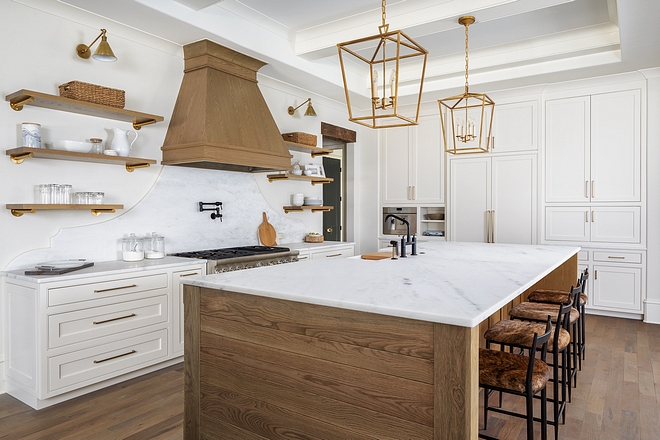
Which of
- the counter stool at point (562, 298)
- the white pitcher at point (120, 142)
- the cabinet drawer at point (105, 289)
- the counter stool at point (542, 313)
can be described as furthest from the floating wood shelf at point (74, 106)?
the counter stool at point (562, 298)

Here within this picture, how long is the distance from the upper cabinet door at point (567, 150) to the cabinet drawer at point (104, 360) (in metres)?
4.63

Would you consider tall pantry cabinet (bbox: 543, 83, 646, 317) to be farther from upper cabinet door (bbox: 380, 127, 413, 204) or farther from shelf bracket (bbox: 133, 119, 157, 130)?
shelf bracket (bbox: 133, 119, 157, 130)

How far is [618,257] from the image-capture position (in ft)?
16.6

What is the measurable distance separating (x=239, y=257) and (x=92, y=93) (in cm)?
169

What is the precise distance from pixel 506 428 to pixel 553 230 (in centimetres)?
350

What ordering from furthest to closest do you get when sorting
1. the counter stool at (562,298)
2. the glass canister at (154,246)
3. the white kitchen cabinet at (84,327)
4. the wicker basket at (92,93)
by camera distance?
the glass canister at (154,246) < the counter stool at (562,298) < the wicker basket at (92,93) < the white kitchen cabinet at (84,327)

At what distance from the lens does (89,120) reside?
11.5 feet

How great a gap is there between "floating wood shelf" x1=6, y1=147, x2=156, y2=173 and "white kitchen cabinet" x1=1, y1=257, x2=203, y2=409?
781 mm

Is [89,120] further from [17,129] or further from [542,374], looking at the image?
[542,374]

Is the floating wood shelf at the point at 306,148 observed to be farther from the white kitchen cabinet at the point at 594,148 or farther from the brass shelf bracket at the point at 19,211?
the white kitchen cabinet at the point at 594,148

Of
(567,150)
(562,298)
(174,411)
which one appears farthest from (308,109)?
(174,411)

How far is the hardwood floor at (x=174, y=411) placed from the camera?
2486mm

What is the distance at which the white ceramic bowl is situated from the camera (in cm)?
312

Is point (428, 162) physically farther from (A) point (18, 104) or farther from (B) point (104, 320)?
(A) point (18, 104)
